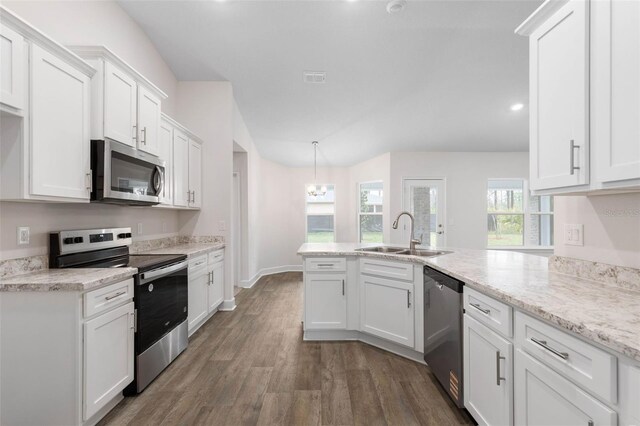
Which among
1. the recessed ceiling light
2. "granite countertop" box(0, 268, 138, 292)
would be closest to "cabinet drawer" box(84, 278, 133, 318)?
"granite countertop" box(0, 268, 138, 292)

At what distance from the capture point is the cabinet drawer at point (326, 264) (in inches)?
117

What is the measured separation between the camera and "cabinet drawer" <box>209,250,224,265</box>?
11.7 ft

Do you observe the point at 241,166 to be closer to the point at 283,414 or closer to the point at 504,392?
the point at 283,414

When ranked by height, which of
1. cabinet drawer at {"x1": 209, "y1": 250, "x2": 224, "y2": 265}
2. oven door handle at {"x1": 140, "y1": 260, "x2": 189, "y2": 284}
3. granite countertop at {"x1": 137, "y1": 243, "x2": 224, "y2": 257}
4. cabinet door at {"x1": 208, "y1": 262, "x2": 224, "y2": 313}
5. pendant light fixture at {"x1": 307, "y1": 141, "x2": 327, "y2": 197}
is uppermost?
pendant light fixture at {"x1": 307, "y1": 141, "x2": 327, "y2": 197}

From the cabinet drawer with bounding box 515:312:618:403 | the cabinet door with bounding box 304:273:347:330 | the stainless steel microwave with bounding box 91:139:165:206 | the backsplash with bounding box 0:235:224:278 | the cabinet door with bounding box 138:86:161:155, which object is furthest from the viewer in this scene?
the cabinet door with bounding box 304:273:347:330

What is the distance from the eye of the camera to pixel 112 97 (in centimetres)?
217

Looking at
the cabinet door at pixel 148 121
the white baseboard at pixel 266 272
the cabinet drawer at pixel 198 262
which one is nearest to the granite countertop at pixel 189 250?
the cabinet drawer at pixel 198 262

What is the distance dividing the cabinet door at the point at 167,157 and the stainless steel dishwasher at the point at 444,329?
2713mm

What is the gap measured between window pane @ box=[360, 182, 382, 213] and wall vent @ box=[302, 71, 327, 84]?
10.8 feet

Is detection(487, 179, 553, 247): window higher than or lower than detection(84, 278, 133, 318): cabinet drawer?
higher

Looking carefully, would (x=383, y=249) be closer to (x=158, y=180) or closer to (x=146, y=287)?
(x=146, y=287)

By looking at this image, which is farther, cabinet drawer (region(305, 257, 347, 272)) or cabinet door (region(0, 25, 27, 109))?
cabinet drawer (region(305, 257, 347, 272))

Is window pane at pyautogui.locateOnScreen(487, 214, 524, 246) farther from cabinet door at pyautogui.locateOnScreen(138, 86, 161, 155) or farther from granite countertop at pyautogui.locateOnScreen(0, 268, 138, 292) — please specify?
granite countertop at pyautogui.locateOnScreen(0, 268, 138, 292)

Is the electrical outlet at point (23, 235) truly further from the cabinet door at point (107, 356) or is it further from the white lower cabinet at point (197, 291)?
the white lower cabinet at point (197, 291)
